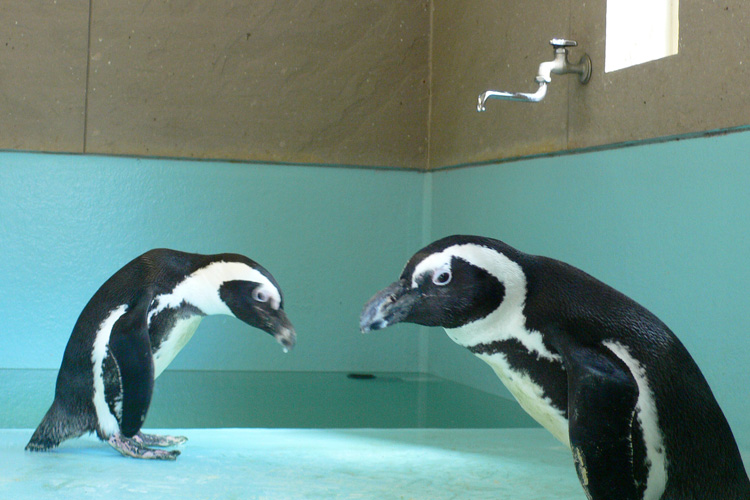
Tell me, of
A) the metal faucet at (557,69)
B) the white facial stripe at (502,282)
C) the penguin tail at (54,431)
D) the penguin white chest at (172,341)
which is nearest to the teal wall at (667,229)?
the metal faucet at (557,69)

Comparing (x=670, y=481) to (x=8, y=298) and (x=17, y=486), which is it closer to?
(x=17, y=486)

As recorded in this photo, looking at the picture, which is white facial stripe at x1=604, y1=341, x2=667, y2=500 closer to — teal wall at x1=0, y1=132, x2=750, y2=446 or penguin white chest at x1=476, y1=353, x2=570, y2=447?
penguin white chest at x1=476, y1=353, x2=570, y2=447

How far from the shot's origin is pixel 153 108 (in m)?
3.76

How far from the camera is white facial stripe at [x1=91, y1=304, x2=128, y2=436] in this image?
1.81 meters

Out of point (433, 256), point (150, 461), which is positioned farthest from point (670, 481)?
point (150, 461)

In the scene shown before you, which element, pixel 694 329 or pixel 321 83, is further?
pixel 321 83

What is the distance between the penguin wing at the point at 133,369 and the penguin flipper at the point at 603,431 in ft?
3.01

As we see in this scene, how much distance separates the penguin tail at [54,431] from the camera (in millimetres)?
1814

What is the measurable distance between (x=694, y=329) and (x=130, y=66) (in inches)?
102

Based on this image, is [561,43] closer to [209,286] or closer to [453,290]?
[209,286]

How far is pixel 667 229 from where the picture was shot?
94.7 inches

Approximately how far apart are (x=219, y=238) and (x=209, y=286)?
198 cm

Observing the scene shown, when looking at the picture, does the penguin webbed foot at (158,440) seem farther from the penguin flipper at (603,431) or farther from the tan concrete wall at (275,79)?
the tan concrete wall at (275,79)

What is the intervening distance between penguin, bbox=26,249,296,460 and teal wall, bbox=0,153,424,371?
191 centimetres
